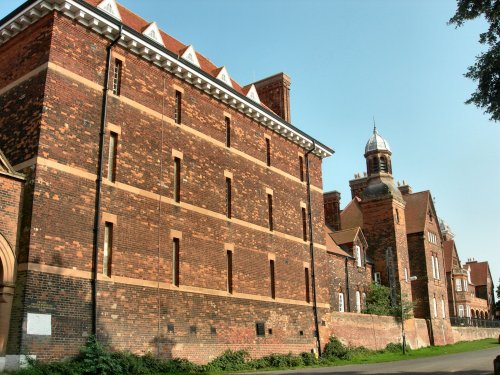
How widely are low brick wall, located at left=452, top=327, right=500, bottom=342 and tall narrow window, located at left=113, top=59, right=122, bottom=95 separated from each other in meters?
43.8

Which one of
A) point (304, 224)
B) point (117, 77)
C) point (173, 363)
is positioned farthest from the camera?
point (304, 224)

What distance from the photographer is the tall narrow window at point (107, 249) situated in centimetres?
1792

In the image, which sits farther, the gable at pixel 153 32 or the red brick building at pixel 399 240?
the red brick building at pixel 399 240

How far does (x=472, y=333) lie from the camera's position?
58750mm

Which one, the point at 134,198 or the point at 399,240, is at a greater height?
the point at 399,240

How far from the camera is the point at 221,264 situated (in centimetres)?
2283

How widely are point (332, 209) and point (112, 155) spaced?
3264cm

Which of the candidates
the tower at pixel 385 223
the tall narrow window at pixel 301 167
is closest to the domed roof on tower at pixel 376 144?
the tower at pixel 385 223

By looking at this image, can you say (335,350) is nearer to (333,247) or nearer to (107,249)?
(333,247)

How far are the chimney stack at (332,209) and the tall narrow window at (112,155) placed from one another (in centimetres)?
3162

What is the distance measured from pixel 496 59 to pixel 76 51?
13022 millimetres

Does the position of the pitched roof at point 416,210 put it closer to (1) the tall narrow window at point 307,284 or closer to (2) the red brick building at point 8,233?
(1) the tall narrow window at point 307,284

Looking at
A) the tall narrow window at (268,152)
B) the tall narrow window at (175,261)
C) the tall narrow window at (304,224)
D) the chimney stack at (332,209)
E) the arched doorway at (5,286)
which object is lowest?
the arched doorway at (5,286)

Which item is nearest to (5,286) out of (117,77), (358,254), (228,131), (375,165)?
(117,77)
